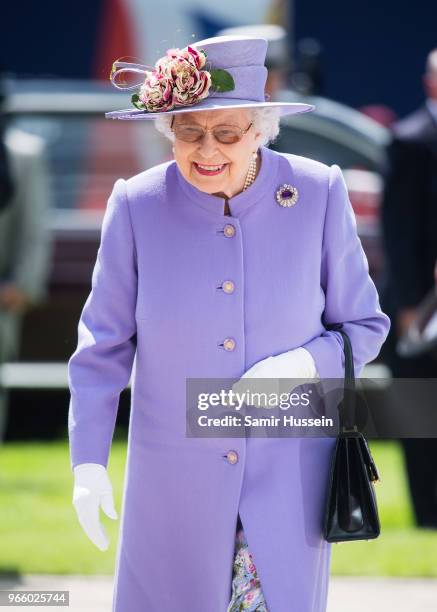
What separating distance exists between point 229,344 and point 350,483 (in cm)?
38

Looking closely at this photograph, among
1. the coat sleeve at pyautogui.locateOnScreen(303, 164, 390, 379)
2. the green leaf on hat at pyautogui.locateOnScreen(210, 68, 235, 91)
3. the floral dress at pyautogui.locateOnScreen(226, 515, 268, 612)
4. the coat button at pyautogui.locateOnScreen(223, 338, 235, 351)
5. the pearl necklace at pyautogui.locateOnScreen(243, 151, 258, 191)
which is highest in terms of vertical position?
the green leaf on hat at pyautogui.locateOnScreen(210, 68, 235, 91)

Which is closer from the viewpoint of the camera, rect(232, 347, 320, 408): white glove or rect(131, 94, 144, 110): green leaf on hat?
rect(232, 347, 320, 408): white glove

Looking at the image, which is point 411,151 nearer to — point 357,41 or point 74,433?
point 74,433

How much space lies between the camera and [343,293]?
3.26 metres

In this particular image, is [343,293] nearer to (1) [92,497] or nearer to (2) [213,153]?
(2) [213,153]

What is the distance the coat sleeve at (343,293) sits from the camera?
322cm

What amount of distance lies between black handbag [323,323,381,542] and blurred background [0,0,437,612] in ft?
3.10

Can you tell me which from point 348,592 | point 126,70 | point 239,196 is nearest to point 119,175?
point 348,592

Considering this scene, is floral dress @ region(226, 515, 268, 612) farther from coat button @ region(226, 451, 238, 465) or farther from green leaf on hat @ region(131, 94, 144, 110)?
green leaf on hat @ region(131, 94, 144, 110)

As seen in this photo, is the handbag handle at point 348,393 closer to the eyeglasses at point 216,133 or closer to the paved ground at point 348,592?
the eyeglasses at point 216,133

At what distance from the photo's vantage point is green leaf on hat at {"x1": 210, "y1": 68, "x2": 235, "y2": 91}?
3160 mm

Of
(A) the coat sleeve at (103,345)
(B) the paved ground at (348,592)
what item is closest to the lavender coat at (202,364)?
(A) the coat sleeve at (103,345)

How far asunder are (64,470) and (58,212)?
1.64 m

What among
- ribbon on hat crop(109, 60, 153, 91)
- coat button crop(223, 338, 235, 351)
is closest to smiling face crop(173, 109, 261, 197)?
ribbon on hat crop(109, 60, 153, 91)
